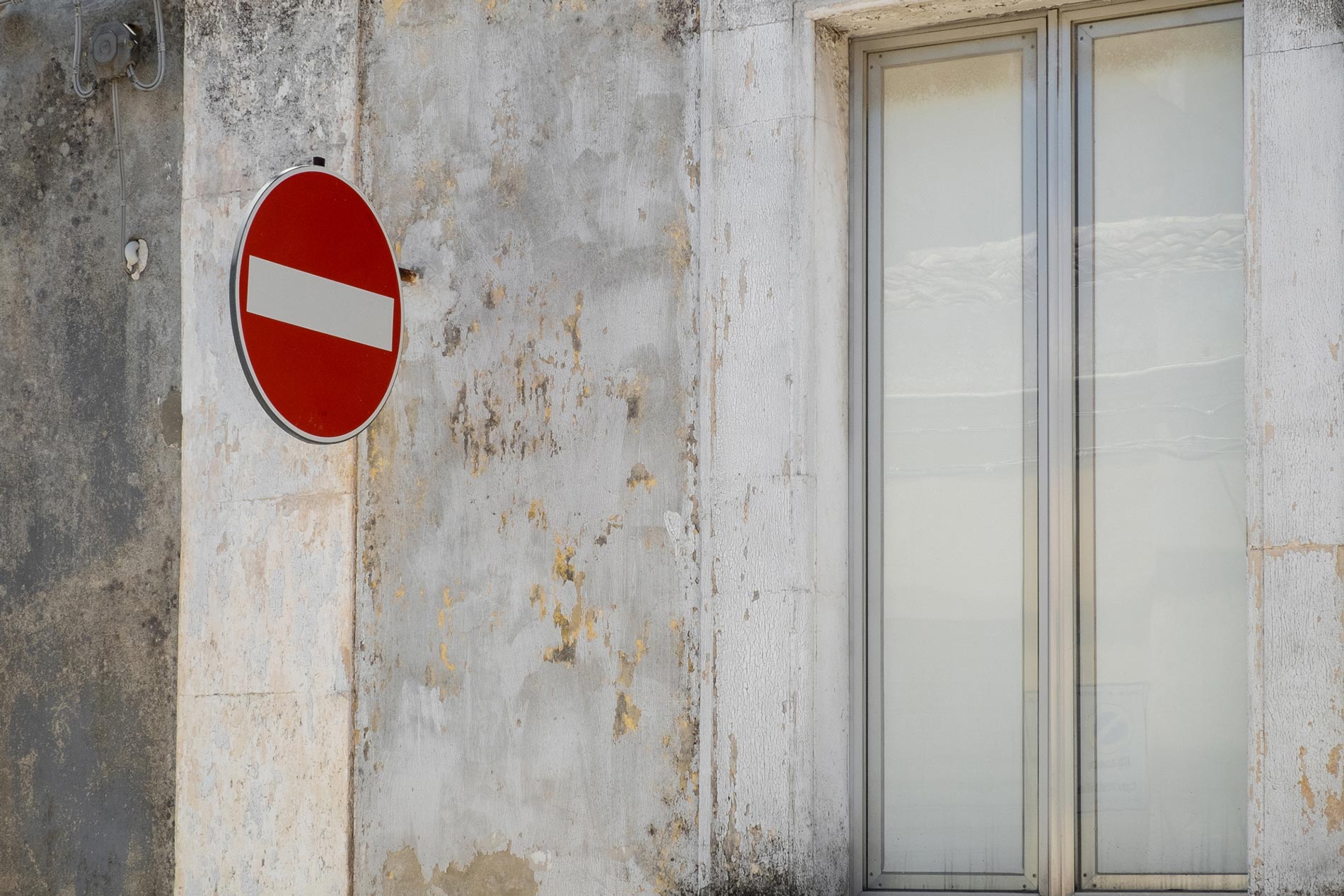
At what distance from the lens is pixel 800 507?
15.1ft

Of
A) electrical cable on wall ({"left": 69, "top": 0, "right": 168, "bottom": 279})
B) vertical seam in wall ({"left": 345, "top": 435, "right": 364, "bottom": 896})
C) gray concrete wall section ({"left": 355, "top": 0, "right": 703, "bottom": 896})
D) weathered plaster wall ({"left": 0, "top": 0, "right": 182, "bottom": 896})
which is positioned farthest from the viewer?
electrical cable on wall ({"left": 69, "top": 0, "right": 168, "bottom": 279})

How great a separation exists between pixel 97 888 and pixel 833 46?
13.3 ft

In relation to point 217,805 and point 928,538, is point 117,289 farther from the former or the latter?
point 928,538

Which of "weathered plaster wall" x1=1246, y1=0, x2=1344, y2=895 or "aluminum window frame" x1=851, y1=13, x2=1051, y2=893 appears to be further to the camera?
"aluminum window frame" x1=851, y1=13, x2=1051, y2=893

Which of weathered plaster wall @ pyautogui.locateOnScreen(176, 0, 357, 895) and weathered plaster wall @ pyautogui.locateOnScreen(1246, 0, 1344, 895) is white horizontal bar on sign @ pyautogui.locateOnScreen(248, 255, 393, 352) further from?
→ weathered plaster wall @ pyautogui.locateOnScreen(1246, 0, 1344, 895)

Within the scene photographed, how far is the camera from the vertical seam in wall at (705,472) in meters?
4.64

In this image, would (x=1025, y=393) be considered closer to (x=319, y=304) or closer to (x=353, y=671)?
(x=319, y=304)

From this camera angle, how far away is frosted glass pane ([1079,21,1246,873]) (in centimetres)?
435

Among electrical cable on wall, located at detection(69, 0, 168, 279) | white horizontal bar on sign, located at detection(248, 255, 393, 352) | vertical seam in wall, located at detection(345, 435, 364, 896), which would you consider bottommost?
vertical seam in wall, located at detection(345, 435, 364, 896)

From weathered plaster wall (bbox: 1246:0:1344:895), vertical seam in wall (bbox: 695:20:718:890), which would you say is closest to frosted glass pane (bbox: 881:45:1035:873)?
vertical seam in wall (bbox: 695:20:718:890)

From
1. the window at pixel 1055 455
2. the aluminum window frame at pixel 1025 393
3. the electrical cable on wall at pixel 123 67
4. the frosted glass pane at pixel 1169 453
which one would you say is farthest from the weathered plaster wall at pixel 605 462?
the electrical cable on wall at pixel 123 67

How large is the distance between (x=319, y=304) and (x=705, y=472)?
132 centimetres

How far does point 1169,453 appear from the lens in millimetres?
4461

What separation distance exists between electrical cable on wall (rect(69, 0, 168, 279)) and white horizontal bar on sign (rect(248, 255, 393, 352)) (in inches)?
66.6
